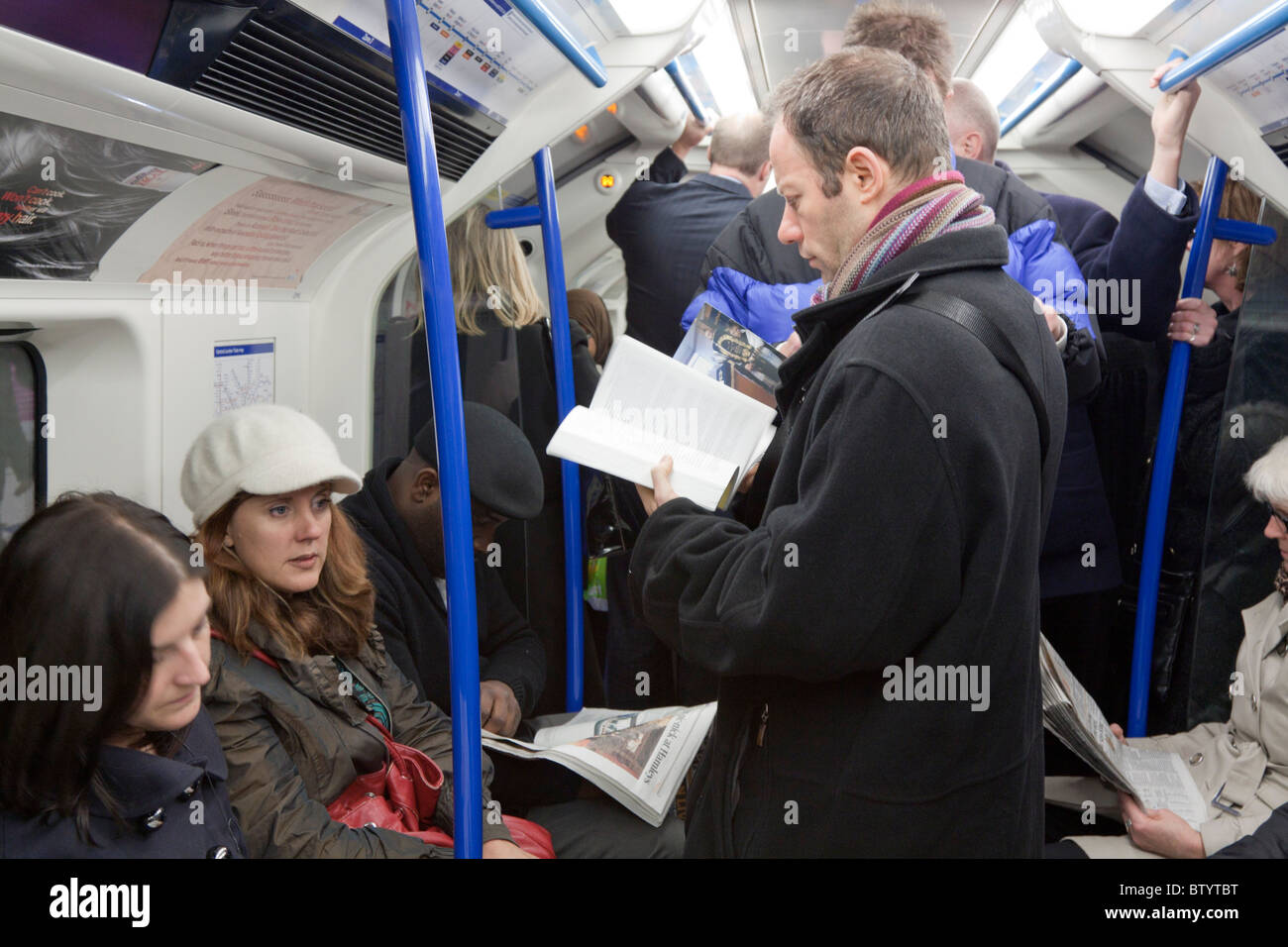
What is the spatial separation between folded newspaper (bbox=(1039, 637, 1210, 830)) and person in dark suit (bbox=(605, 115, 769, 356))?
5.50ft

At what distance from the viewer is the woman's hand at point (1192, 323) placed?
9.20 feet

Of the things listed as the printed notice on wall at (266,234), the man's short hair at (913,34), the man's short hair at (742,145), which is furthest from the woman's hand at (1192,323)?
the printed notice on wall at (266,234)

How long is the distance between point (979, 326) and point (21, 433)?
1364 millimetres

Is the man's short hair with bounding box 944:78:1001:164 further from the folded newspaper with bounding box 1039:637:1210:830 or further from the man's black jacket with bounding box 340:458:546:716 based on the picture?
the man's black jacket with bounding box 340:458:546:716

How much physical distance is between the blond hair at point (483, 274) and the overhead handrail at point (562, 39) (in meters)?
0.52

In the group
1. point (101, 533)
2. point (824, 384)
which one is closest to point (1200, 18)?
point (824, 384)

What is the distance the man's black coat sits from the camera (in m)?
1.29

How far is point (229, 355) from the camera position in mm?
1797

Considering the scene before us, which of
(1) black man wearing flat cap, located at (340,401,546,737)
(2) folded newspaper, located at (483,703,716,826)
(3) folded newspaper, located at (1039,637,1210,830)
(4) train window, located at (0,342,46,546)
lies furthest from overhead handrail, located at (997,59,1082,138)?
(4) train window, located at (0,342,46,546)

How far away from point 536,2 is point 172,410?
993 millimetres

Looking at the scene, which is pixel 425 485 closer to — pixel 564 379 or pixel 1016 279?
pixel 564 379

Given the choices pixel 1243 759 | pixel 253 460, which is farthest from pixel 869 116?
pixel 1243 759

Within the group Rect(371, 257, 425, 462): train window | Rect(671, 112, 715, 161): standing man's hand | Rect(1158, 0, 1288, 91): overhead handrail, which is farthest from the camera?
Rect(671, 112, 715, 161): standing man's hand
